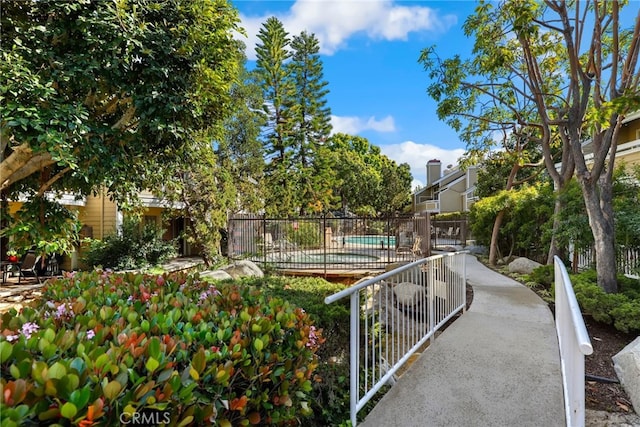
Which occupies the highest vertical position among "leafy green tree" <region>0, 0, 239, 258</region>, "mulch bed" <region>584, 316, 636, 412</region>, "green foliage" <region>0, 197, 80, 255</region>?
"leafy green tree" <region>0, 0, 239, 258</region>

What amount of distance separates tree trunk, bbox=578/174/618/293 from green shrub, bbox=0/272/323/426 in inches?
214

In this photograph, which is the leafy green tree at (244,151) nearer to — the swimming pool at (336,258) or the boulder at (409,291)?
the swimming pool at (336,258)

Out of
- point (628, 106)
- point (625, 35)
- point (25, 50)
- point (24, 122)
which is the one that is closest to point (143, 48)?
point (25, 50)

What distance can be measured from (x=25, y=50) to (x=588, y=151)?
744 inches

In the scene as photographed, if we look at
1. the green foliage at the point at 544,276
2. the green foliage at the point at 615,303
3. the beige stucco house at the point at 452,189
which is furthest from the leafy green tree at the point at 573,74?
the beige stucco house at the point at 452,189

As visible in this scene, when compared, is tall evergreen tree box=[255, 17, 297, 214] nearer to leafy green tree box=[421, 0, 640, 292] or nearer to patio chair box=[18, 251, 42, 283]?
patio chair box=[18, 251, 42, 283]

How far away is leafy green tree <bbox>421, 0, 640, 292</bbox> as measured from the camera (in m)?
5.41

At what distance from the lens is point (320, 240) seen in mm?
10828

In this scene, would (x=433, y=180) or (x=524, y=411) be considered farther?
(x=433, y=180)

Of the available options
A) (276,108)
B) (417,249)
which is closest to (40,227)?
(417,249)

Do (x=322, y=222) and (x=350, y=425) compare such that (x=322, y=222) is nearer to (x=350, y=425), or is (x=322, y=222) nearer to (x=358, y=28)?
(x=358, y=28)

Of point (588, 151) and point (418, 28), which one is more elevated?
point (418, 28)

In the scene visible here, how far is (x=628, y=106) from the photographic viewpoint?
4574mm

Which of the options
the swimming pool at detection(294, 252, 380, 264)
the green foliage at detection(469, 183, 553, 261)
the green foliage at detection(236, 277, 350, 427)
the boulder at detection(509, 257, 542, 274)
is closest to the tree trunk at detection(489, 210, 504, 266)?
the green foliage at detection(469, 183, 553, 261)
